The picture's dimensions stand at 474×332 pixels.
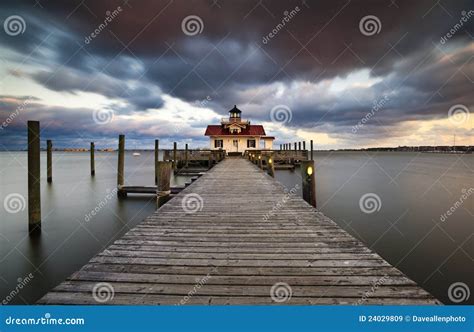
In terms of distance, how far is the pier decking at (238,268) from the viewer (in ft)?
8.18

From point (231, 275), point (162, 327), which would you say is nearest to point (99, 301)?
point (162, 327)

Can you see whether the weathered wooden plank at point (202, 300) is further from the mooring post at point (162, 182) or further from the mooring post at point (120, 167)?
the mooring post at point (120, 167)

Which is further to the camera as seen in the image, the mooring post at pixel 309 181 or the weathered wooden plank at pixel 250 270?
the mooring post at pixel 309 181

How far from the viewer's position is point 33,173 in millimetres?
8758

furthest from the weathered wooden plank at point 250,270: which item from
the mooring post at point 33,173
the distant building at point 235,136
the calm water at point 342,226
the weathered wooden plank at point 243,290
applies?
the distant building at point 235,136

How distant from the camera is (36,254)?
7895 mm

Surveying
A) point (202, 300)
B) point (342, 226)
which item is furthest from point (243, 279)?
point (342, 226)

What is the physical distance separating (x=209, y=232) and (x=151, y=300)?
1.98 metres

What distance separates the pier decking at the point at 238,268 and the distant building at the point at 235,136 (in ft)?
121

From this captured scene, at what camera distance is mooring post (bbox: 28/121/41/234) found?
8.77 meters

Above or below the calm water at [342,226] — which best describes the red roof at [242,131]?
above

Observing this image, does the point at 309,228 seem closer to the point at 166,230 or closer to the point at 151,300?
the point at 166,230

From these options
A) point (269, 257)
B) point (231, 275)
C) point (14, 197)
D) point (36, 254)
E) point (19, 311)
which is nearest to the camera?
point (19, 311)

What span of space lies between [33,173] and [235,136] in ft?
111
